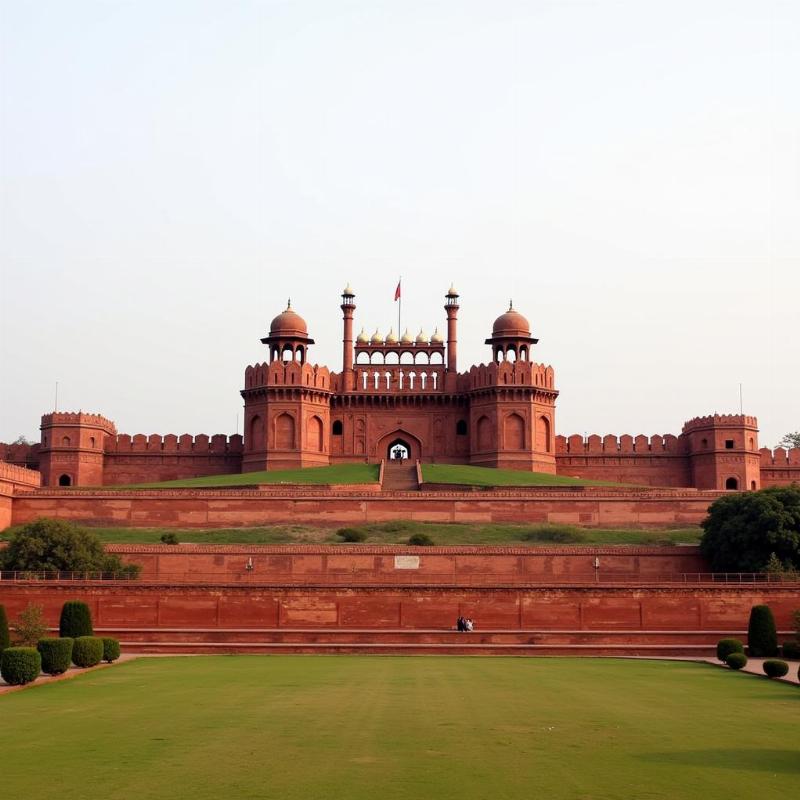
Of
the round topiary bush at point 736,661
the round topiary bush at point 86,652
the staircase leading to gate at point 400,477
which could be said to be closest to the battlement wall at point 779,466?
the staircase leading to gate at point 400,477

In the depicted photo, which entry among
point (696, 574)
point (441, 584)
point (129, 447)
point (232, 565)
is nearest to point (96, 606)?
point (232, 565)

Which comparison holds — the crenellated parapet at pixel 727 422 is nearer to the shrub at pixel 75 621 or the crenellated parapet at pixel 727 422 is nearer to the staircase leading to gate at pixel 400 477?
the staircase leading to gate at pixel 400 477

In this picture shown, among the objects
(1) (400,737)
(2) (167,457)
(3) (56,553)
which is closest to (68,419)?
(2) (167,457)

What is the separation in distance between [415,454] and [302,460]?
5608mm

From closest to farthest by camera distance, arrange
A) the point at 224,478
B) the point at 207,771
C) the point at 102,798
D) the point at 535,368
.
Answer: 1. the point at 102,798
2. the point at 207,771
3. the point at 224,478
4. the point at 535,368

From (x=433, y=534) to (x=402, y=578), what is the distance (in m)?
4.86

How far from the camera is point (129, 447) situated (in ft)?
183

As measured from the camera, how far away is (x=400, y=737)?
13578 millimetres

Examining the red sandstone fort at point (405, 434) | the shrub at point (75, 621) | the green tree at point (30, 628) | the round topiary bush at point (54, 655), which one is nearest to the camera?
the round topiary bush at point (54, 655)

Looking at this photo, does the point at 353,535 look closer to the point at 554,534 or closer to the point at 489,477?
the point at 554,534

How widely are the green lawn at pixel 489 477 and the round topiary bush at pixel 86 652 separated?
23.1 metres

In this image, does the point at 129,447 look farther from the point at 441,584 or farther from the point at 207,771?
the point at 207,771

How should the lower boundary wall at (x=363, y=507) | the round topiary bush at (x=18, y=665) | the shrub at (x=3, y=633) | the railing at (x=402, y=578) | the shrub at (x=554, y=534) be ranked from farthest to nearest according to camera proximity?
the lower boundary wall at (x=363, y=507), the shrub at (x=554, y=534), the railing at (x=402, y=578), the shrub at (x=3, y=633), the round topiary bush at (x=18, y=665)

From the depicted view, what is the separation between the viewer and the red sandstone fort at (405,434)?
175 ft
